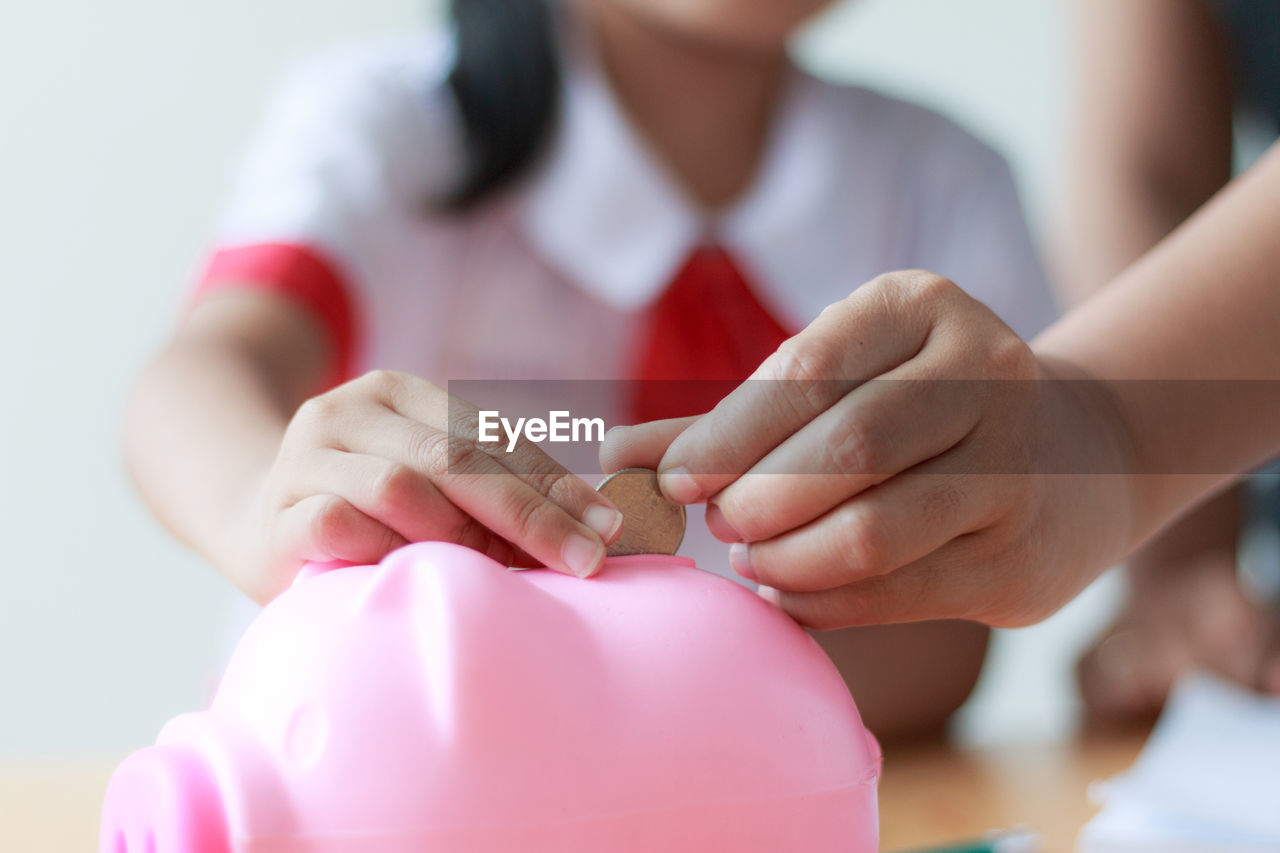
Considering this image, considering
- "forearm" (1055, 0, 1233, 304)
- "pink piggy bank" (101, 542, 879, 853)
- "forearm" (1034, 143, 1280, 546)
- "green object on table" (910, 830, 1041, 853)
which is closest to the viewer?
"pink piggy bank" (101, 542, 879, 853)

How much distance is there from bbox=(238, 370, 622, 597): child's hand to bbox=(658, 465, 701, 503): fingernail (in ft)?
0.06

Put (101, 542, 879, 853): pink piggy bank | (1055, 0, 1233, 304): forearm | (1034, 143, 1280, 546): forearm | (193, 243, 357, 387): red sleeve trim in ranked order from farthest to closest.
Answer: (1055, 0, 1233, 304): forearm
(193, 243, 357, 387): red sleeve trim
(1034, 143, 1280, 546): forearm
(101, 542, 879, 853): pink piggy bank

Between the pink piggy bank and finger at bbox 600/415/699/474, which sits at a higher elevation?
finger at bbox 600/415/699/474

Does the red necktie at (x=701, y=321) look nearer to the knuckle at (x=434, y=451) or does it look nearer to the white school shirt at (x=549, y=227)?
the white school shirt at (x=549, y=227)

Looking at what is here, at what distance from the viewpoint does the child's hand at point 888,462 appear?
326 mm

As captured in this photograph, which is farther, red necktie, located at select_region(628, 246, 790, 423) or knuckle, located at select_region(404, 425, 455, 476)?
red necktie, located at select_region(628, 246, 790, 423)

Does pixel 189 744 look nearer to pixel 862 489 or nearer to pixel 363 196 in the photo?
pixel 862 489

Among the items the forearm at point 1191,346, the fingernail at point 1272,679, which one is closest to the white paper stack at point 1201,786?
the fingernail at point 1272,679

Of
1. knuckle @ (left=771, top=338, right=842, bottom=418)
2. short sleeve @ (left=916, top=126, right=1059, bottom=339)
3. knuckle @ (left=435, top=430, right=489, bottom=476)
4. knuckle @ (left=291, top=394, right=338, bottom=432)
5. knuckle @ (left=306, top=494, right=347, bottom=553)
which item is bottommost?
knuckle @ (left=306, top=494, right=347, bottom=553)

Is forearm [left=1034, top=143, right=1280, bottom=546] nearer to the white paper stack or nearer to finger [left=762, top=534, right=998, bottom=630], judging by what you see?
finger [left=762, top=534, right=998, bottom=630]

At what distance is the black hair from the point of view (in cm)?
82

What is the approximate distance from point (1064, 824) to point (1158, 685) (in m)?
0.33

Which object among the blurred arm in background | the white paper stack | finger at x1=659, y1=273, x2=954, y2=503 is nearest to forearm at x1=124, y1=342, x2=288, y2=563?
finger at x1=659, y1=273, x2=954, y2=503

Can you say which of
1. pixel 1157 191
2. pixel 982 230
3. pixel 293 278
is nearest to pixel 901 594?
pixel 293 278
